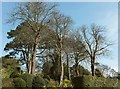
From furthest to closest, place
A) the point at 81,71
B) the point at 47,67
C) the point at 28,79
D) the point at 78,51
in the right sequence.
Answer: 1. the point at 81,71
2. the point at 78,51
3. the point at 47,67
4. the point at 28,79

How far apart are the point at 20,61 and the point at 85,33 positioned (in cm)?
954

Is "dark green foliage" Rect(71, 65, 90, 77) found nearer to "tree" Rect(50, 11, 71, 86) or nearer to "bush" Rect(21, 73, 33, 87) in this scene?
"tree" Rect(50, 11, 71, 86)

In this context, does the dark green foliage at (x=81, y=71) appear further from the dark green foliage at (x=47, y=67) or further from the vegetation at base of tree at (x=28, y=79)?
the vegetation at base of tree at (x=28, y=79)

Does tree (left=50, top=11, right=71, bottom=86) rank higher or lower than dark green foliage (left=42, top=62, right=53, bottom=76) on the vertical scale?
higher

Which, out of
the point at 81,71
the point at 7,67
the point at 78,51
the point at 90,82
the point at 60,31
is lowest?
the point at 81,71

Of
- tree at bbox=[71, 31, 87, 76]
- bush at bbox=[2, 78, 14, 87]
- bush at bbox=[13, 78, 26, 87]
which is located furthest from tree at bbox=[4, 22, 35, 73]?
bush at bbox=[2, 78, 14, 87]

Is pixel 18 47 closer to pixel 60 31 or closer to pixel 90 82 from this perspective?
pixel 60 31

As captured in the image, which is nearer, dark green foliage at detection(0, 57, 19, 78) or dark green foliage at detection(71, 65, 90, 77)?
dark green foliage at detection(0, 57, 19, 78)

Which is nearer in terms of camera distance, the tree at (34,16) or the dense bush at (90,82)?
the dense bush at (90,82)

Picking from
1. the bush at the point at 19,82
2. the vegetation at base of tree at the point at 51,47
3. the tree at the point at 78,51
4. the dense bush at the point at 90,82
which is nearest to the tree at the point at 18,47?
the vegetation at base of tree at the point at 51,47

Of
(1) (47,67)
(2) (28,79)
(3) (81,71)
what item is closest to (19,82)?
(2) (28,79)

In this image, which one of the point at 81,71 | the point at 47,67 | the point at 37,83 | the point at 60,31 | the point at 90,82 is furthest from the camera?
the point at 81,71

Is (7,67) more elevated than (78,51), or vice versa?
(78,51)

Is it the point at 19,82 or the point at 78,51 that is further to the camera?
the point at 78,51
